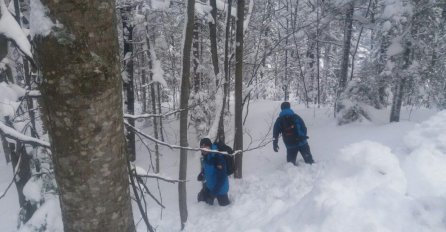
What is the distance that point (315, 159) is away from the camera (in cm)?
1030

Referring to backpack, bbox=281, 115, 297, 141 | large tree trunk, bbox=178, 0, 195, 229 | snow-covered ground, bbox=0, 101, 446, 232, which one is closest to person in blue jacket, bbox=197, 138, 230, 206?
snow-covered ground, bbox=0, 101, 446, 232

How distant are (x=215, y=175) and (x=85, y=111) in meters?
7.46

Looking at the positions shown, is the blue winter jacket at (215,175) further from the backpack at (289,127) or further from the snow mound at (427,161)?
the snow mound at (427,161)

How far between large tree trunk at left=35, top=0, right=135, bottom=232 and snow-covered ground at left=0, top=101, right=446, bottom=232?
163 cm

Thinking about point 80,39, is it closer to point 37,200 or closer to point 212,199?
point 37,200

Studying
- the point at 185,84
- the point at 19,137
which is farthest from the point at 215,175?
the point at 19,137

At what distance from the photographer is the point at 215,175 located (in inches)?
337

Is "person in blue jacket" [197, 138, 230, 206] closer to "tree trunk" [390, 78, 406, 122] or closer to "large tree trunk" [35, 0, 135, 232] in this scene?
"large tree trunk" [35, 0, 135, 232]

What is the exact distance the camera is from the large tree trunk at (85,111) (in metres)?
1.19

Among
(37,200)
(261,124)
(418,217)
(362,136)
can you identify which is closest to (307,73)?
(261,124)

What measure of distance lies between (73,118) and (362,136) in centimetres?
1105

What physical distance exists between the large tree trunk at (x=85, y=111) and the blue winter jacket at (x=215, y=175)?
7.03 metres

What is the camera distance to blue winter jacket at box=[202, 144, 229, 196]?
27.8 ft

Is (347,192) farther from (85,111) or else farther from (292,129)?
(292,129)
